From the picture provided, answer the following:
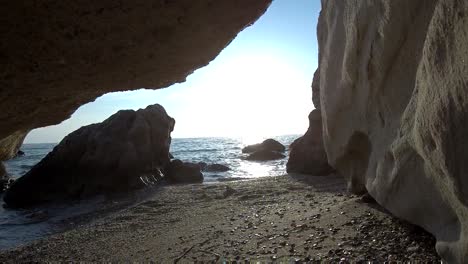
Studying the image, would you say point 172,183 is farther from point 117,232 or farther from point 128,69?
point 128,69

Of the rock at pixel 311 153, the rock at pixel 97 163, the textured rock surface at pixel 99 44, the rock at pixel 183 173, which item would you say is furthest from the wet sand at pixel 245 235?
the rock at pixel 183 173

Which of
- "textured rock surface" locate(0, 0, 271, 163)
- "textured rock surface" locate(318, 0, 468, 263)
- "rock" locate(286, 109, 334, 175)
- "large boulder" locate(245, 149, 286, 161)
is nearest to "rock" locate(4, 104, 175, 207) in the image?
"rock" locate(286, 109, 334, 175)

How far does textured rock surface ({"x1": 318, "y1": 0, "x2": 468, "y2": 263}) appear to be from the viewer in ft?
8.74

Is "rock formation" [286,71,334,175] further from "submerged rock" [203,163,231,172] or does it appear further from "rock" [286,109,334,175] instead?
"submerged rock" [203,163,231,172]

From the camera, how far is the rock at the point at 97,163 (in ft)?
56.2

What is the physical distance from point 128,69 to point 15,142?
273 inches

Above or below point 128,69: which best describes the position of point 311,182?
below

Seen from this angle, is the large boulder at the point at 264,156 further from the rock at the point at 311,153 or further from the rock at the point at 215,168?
the rock at the point at 311,153

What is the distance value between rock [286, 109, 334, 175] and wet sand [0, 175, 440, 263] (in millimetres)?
6706

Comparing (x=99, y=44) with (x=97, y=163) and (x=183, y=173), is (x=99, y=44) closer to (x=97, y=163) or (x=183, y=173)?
(x=97, y=163)

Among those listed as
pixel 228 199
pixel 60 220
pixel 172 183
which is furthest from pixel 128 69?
pixel 172 183

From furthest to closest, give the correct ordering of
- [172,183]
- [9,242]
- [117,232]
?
[172,183] → [9,242] → [117,232]

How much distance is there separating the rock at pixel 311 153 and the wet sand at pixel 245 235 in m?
6.71

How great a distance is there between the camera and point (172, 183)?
2034 cm
